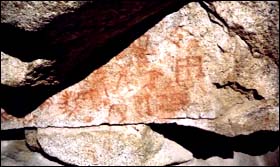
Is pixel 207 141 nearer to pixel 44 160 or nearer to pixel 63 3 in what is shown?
pixel 44 160

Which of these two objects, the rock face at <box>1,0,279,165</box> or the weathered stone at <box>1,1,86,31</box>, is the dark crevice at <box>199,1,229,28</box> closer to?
the rock face at <box>1,0,279,165</box>

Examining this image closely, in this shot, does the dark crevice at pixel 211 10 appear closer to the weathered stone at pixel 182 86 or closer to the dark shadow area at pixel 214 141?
the weathered stone at pixel 182 86

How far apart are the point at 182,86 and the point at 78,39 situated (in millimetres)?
769

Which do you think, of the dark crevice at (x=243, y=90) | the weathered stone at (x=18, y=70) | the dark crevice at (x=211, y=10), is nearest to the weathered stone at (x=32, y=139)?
the weathered stone at (x=18, y=70)

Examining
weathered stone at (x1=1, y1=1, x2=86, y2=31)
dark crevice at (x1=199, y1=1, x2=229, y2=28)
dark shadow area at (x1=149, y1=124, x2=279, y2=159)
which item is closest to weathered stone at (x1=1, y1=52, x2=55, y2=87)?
weathered stone at (x1=1, y1=1, x2=86, y2=31)

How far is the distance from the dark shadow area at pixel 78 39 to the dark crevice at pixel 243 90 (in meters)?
0.60

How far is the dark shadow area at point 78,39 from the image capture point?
1772mm

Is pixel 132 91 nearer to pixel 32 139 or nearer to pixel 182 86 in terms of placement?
pixel 182 86

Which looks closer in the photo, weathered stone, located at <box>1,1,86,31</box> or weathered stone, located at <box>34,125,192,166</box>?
weathered stone, located at <box>1,1,86,31</box>

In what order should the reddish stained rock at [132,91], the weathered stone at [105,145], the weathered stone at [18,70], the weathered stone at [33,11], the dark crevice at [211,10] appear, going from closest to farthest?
the weathered stone at [33,11] → the weathered stone at [18,70] → the dark crevice at [211,10] → the reddish stained rock at [132,91] → the weathered stone at [105,145]

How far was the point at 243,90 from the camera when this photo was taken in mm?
2264

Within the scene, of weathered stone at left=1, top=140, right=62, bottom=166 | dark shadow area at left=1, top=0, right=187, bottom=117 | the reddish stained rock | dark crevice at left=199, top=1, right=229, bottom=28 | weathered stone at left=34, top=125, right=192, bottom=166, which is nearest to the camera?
dark shadow area at left=1, top=0, right=187, bottom=117

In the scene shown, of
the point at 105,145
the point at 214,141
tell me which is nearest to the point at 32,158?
the point at 105,145

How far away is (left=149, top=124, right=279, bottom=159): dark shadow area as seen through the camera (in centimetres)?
247
